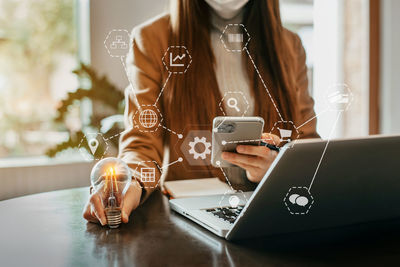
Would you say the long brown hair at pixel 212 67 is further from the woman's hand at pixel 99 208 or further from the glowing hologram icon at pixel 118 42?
the woman's hand at pixel 99 208

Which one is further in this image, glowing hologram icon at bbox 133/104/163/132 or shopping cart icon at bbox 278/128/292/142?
shopping cart icon at bbox 278/128/292/142

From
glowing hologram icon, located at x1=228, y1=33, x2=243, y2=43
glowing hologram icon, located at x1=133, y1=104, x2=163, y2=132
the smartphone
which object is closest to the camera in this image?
the smartphone

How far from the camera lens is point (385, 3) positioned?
1465 millimetres

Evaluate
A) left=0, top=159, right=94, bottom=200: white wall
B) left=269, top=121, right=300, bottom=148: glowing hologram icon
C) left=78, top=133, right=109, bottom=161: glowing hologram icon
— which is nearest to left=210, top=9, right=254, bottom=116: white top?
left=269, top=121, right=300, bottom=148: glowing hologram icon

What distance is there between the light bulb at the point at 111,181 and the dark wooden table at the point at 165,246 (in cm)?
4

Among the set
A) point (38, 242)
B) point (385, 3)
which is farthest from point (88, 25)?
point (385, 3)

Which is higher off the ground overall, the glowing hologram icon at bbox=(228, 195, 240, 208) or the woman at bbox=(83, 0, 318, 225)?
the woman at bbox=(83, 0, 318, 225)

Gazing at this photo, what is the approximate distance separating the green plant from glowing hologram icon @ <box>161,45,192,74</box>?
0.15 meters

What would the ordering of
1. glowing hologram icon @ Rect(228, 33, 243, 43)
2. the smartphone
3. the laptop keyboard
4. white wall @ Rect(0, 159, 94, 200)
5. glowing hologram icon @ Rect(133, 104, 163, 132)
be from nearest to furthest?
the laptop keyboard → the smartphone → glowing hologram icon @ Rect(133, 104, 163, 132) → glowing hologram icon @ Rect(228, 33, 243, 43) → white wall @ Rect(0, 159, 94, 200)

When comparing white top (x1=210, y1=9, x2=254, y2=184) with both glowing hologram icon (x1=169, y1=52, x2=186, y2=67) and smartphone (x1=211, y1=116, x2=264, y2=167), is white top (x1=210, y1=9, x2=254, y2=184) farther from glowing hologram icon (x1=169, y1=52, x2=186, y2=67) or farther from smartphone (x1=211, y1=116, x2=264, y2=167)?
smartphone (x1=211, y1=116, x2=264, y2=167)

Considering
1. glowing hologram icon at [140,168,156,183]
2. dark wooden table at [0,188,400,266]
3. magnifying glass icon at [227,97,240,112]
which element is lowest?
dark wooden table at [0,188,400,266]

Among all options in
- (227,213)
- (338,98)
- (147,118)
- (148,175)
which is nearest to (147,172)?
(148,175)

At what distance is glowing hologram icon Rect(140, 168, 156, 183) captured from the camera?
0.76m

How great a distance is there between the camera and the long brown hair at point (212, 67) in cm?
95
